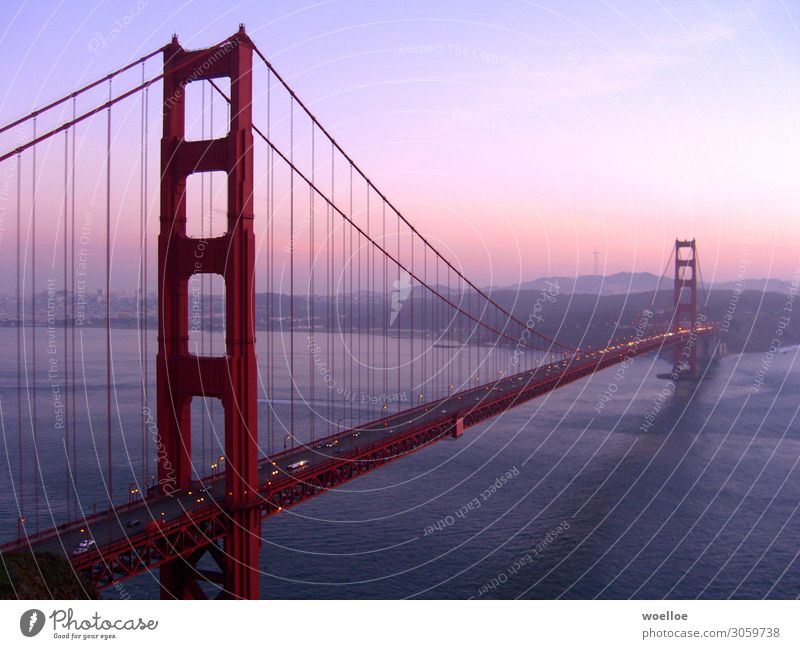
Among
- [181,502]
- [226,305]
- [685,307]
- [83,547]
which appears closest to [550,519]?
[181,502]

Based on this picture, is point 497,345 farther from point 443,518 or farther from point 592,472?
point 443,518

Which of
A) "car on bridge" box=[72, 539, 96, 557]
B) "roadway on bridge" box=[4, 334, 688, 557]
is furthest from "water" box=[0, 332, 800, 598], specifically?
"car on bridge" box=[72, 539, 96, 557]

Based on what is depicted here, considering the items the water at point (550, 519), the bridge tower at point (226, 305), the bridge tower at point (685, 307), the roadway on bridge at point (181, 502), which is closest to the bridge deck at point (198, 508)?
the roadway on bridge at point (181, 502)

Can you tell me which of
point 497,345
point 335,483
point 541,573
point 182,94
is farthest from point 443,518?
point 497,345

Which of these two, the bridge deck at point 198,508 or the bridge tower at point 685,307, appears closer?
the bridge deck at point 198,508

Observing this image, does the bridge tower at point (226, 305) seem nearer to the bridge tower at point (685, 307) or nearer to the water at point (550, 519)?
the water at point (550, 519)

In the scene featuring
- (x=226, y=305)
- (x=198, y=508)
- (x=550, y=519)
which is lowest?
(x=550, y=519)

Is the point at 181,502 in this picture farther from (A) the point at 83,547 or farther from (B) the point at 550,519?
(B) the point at 550,519
